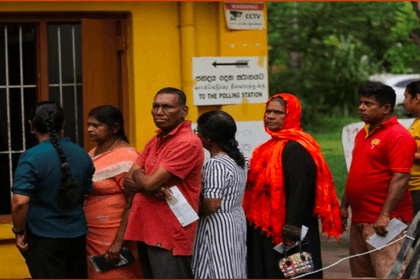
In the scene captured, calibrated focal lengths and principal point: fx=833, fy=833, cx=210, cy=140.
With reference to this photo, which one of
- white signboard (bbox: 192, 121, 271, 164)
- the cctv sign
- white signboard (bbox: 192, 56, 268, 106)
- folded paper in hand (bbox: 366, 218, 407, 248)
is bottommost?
folded paper in hand (bbox: 366, 218, 407, 248)

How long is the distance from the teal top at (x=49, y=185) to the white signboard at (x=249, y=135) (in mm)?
2454

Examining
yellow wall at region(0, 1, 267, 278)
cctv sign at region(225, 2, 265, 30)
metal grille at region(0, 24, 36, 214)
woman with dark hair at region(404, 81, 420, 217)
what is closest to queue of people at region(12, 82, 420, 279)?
woman with dark hair at region(404, 81, 420, 217)

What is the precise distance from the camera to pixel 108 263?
547cm

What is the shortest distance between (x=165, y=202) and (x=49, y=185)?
2.32 ft

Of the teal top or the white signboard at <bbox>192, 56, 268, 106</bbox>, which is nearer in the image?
the teal top

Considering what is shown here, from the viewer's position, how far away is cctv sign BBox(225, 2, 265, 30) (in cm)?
744

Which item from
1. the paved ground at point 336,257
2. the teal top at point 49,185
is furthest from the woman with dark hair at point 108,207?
the paved ground at point 336,257

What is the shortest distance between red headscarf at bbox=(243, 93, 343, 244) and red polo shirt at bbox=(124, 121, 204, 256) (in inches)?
23.7

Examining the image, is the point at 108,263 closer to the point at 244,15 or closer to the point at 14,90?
the point at 14,90

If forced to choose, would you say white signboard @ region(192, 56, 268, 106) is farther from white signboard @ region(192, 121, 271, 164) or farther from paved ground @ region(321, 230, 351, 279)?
paved ground @ region(321, 230, 351, 279)

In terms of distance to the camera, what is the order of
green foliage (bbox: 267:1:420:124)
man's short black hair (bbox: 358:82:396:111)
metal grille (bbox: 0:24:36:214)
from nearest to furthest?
man's short black hair (bbox: 358:82:396:111), metal grille (bbox: 0:24:36:214), green foliage (bbox: 267:1:420:124)

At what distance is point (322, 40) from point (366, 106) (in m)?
21.9

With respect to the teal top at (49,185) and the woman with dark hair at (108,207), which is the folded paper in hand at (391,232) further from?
the teal top at (49,185)

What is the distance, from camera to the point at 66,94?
734 cm
